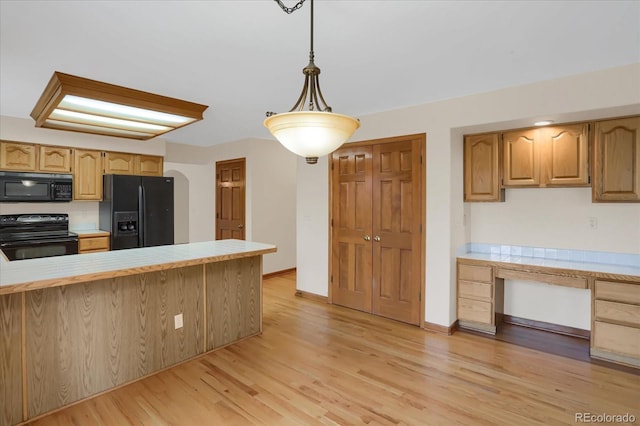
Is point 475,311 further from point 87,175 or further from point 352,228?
point 87,175

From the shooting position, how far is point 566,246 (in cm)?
343

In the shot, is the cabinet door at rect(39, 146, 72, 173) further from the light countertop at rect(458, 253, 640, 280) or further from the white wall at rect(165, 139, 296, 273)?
the light countertop at rect(458, 253, 640, 280)

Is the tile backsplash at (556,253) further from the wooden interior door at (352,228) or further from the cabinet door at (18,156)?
the cabinet door at (18,156)

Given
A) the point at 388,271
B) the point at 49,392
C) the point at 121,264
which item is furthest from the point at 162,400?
the point at 388,271

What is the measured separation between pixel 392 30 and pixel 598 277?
2650 millimetres

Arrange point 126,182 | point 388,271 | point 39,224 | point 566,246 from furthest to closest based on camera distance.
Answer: point 126,182 < point 39,224 < point 388,271 < point 566,246

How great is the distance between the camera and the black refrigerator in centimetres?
460

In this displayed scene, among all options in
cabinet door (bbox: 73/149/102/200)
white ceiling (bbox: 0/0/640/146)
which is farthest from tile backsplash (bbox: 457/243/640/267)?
cabinet door (bbox: 73/149/102/200)

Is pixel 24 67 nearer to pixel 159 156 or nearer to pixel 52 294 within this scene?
pixel 52 294

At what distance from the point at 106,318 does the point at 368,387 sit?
1.97 meters

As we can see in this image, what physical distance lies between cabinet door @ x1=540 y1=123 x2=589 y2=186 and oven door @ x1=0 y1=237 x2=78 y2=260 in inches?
215

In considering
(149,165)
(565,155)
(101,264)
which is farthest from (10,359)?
(565,155)

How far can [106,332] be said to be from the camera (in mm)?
2438

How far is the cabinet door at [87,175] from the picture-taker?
4.57 meters
